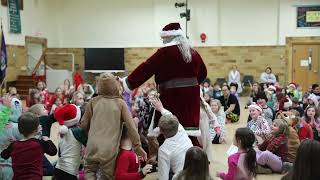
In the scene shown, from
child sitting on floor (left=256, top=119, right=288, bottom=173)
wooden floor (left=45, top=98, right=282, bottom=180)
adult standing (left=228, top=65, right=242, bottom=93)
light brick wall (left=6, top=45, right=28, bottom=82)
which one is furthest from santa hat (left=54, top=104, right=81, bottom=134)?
adult standing (left=228, top=65, right=242, bottom=93)

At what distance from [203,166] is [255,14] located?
14742 millimetres

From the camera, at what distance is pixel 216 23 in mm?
17219

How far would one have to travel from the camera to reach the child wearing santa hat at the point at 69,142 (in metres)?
4.20

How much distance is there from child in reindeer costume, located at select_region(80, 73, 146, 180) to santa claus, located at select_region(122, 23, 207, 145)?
0.34 metres

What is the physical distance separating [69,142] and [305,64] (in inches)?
557

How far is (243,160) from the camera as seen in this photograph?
12.2ft

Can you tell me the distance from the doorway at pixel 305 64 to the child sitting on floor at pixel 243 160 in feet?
44.7

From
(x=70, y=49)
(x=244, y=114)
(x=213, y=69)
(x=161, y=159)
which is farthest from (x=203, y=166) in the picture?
(x=70, y=49)

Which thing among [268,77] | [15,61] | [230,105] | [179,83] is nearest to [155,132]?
[179,83]

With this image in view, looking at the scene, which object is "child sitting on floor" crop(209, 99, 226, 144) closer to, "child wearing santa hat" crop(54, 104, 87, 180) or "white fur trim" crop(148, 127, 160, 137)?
"white fur trim" crop(148, 127, 160, 137)

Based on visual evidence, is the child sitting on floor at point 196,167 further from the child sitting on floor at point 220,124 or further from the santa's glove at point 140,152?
the child sitting on floor at point 220,124

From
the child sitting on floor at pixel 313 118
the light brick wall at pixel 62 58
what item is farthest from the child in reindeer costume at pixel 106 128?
the light brick wall at pixel 62 58

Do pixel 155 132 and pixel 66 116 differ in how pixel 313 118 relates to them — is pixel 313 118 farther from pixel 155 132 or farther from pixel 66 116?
pixel 66 116

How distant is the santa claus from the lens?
4.30 m
